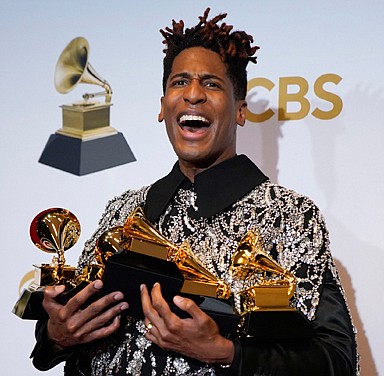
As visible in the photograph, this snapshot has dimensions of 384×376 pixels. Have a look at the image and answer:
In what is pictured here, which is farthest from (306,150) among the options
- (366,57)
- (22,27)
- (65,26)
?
(22,27)

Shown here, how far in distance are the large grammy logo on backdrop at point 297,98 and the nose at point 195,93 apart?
0.40m

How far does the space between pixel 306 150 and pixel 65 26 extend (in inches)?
29.1

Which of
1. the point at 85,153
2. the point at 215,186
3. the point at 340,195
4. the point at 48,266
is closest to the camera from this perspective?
the point at 48,266

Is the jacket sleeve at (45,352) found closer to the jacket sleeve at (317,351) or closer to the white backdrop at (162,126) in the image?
the jacket sleeve at (317,351)

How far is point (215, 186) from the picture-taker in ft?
4.68

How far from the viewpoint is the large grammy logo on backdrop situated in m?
1.73

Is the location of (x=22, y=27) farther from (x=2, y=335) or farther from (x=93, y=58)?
(x=2, y=335)

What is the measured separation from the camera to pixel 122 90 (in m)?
1.99

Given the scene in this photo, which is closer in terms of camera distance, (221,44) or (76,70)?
(221,44)

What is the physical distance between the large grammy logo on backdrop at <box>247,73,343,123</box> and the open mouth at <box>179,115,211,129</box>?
16.2 inches

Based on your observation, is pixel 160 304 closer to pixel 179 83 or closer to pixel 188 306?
pixel 188 306

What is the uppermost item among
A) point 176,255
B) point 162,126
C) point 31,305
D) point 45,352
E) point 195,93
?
point 195,93

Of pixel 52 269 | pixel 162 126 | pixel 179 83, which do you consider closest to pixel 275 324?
pixel 52 269

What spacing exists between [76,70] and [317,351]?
111cm
